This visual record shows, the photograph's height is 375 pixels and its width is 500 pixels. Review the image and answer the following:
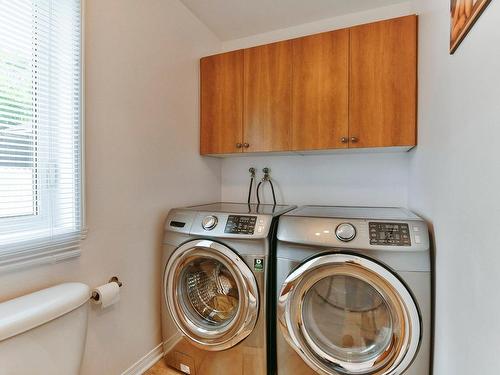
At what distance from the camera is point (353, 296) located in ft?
4.36

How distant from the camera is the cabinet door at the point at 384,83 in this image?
1.58 metres

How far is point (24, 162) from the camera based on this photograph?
1.03m

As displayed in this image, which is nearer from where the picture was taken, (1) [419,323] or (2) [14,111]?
(2) [14,111]

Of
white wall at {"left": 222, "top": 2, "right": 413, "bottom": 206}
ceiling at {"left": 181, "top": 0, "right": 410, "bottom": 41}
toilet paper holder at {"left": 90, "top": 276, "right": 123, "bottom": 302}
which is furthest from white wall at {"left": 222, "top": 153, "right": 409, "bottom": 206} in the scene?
toilet paper holder at {"left": 90, "top": 276, "right": 123, "bottom": 302}

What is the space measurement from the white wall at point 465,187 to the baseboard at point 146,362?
156 cm

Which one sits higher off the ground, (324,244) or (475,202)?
(475,202)

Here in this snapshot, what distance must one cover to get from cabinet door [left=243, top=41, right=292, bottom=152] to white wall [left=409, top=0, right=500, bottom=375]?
853 mm

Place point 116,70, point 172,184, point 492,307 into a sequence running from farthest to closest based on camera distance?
point 172,184
point 116,70
point 492,307

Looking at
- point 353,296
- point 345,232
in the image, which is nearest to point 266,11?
point 345,232

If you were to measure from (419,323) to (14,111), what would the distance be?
1905 millimetres

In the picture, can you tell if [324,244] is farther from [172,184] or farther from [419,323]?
[172,184]

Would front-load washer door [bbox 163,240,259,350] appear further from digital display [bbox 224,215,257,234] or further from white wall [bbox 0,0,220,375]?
white wall [bbox 0,0,220,375]

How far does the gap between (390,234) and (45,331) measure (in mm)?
1461

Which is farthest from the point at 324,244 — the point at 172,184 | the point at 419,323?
the point at 172,184
